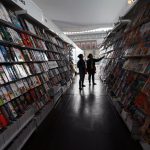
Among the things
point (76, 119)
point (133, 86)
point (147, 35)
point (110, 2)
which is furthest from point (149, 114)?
point (110, 2)

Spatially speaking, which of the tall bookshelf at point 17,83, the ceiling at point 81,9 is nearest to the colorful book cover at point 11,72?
the tall bookshelf at point 17,83

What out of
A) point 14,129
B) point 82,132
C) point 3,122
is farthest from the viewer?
point 82,132

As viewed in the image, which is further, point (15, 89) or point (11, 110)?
point (15, 89)

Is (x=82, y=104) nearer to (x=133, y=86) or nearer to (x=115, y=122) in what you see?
(x=115, y=122)

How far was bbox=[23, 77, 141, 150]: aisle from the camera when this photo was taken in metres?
2.73

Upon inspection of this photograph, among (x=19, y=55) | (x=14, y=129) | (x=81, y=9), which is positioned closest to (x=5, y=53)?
(x=19, y=55)

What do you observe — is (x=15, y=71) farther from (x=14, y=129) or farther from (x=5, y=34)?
(x=14, y=129)

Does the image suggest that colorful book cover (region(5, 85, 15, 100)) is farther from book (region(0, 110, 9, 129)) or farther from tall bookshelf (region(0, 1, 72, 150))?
book (region(0, 110, 9, 129))

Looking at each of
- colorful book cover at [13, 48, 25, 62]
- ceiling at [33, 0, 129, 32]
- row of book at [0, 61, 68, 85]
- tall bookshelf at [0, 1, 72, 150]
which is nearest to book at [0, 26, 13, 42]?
tall bookshelf at [0, 1, 72, 150]

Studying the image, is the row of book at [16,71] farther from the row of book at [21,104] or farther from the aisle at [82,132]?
the aisle at [82,132]

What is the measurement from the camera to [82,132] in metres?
3.21

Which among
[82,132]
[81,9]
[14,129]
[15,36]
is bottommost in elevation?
[82,132]

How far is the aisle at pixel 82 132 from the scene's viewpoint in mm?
2729

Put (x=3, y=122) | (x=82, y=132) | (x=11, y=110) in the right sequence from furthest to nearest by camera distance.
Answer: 1. (x=82, y=132)
2. (x=11, y=110)
3. (x=3, y=122)
